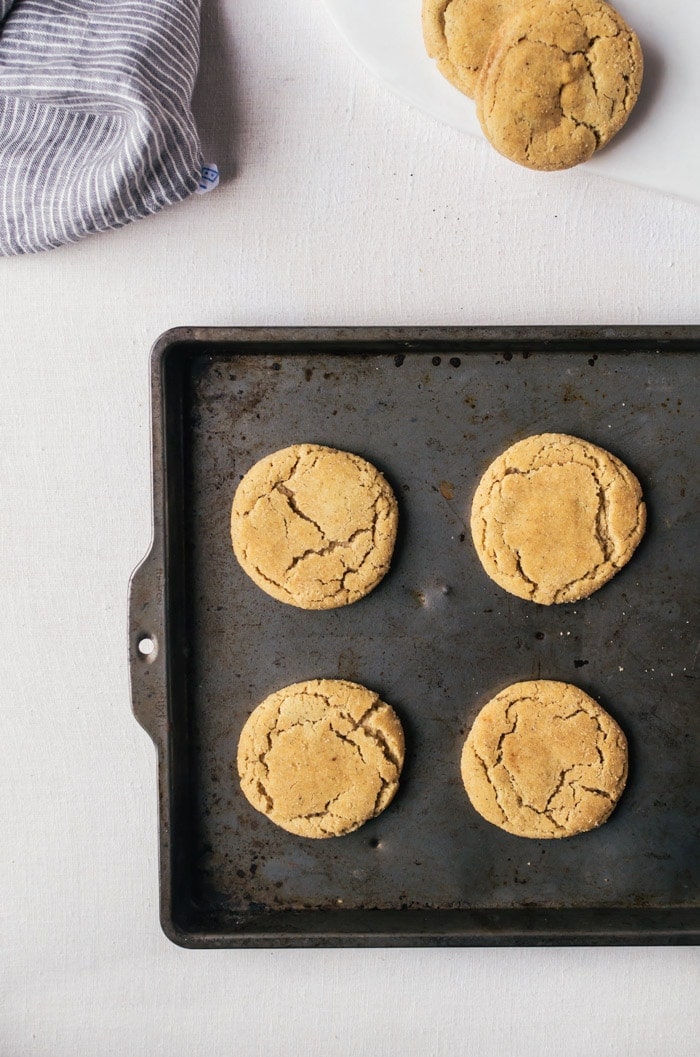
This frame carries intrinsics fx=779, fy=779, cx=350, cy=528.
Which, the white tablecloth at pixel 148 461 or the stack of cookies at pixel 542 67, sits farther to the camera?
the white tablecloth at pixel 148 461

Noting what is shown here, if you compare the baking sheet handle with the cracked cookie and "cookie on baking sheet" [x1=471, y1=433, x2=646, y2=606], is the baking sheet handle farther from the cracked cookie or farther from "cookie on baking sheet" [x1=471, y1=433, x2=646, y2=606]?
"cookie on baking sheet" [x1=471, y1=433, x2=646, y2=606]

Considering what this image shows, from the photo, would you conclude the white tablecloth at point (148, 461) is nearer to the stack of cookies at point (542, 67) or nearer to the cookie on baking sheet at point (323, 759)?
the stack of cookies at point (542, 67)

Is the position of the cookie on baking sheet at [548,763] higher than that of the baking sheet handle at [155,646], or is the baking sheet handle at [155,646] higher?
the baking sheet handle at [155,646]

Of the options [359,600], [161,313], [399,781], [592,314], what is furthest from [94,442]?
[592,314]

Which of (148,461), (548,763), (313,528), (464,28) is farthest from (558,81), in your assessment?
(548,763)

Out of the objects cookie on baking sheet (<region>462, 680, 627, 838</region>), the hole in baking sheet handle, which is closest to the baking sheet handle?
the hole in baking sheet handle

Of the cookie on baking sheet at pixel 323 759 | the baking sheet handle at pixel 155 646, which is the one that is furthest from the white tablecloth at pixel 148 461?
the cookie on baking sheet at pixel 323 759

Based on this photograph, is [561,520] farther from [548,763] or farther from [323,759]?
[323,759]

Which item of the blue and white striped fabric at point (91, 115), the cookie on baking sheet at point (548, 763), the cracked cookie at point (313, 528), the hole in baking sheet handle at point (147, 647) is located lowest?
the cookie on baking sheet at point (548, 763)

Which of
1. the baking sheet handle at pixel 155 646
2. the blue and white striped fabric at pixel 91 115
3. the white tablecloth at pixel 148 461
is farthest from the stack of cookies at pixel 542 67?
the baking sheet handle at pixel 155 646
